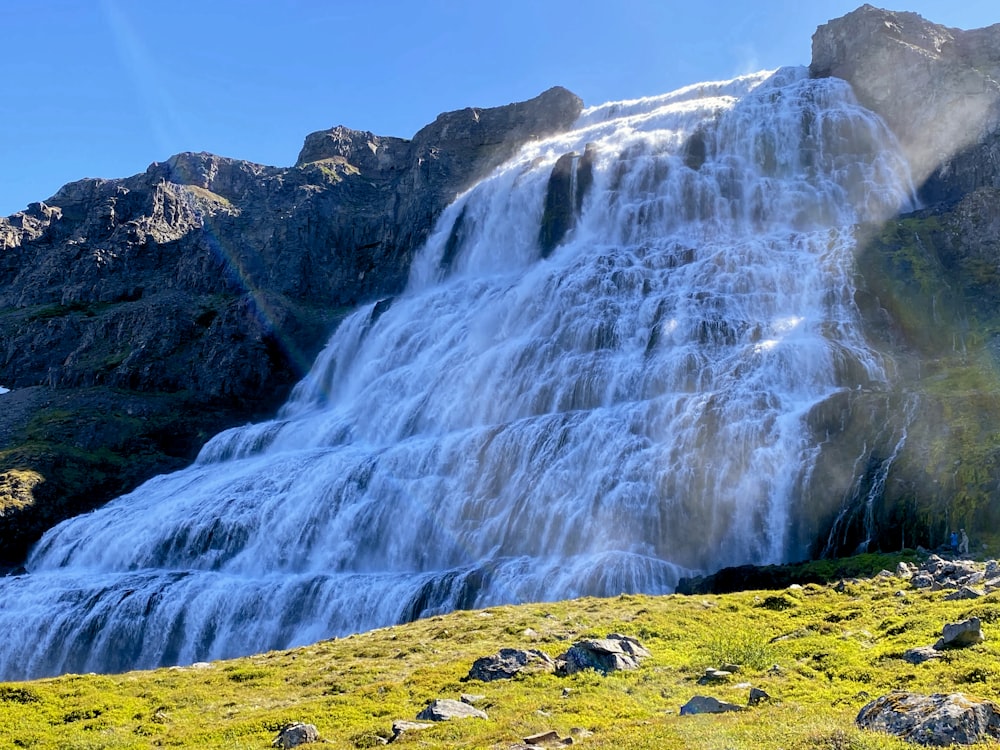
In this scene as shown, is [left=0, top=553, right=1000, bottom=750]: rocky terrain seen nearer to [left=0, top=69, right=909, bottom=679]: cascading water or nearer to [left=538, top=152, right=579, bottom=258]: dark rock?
[left=0, top=69, right=909, bottom=679]: cascading water

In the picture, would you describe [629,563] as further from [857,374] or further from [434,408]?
[434,408]

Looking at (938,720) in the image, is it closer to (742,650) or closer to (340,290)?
(742,650)

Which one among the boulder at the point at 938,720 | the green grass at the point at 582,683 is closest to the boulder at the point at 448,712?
the green grass at the point at 582,683

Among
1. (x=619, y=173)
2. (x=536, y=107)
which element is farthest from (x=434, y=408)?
(x=536, y=107)

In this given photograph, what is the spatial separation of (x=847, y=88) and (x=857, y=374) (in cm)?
5081

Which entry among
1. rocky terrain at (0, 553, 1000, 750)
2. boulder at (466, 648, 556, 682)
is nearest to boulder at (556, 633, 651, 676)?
rocky terrain at (0, 553, 1000, 750)

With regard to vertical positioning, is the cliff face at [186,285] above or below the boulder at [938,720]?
above

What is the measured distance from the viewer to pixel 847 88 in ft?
285

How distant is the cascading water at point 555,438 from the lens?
43.0 meters

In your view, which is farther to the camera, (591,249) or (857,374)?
(591,249)

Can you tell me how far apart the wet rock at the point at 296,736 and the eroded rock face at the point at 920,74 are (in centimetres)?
7836

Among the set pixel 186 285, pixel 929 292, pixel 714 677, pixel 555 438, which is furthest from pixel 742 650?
pixel 186 285

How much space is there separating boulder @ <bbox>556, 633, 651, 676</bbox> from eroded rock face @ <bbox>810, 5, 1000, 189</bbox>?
71.1 meters

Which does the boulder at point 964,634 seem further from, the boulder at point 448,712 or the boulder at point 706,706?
the boulder at point 448,712
